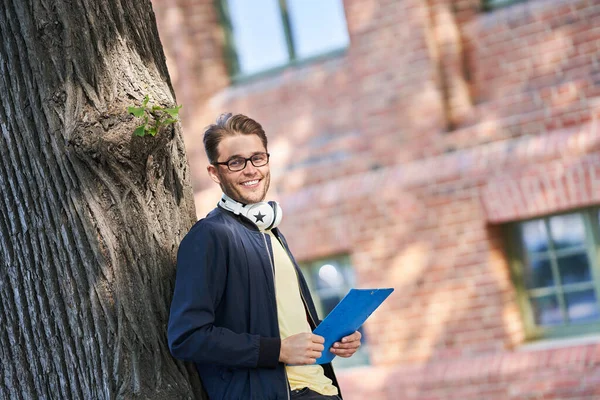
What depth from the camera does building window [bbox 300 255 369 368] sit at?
29.1ft

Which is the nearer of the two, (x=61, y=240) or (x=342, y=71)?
(x=61, y=240)

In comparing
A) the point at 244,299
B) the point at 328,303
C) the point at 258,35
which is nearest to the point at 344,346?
the point at 244,299

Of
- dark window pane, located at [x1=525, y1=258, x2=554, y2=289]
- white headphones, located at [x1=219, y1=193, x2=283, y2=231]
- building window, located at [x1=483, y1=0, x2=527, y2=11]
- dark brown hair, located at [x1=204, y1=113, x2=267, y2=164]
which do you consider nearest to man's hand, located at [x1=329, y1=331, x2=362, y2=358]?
white headphones, located at [x1=219, y1=193, x2=283, y2=231]

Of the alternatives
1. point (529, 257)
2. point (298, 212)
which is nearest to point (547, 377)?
point (529, 257)

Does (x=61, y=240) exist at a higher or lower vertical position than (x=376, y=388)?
higher

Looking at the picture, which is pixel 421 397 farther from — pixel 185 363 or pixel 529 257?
pixel 185 363

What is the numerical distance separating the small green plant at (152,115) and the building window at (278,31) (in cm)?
589

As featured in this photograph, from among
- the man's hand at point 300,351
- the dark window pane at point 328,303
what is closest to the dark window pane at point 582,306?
the dark window pane at point 328,303

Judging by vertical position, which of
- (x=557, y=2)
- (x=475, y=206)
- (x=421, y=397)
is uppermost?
(x=557, y=2)

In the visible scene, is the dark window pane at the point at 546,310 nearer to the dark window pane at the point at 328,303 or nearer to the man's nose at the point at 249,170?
the dark window pane at the point at 328,303

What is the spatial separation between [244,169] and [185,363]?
70cm

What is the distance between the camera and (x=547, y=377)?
24.8 feet

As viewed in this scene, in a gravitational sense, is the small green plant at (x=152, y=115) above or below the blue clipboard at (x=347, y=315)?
above

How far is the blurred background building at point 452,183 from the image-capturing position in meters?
7.60
